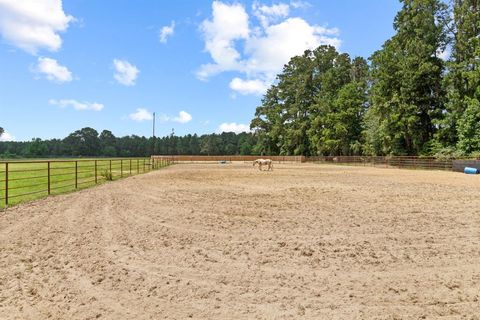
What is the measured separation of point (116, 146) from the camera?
147625mm

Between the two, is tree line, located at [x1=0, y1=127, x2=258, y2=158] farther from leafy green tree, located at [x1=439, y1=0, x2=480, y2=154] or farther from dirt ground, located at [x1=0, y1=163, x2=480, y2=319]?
dirt ground, located at [x1=0, y1=163, x2=480, y2=319]

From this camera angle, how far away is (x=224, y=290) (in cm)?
426

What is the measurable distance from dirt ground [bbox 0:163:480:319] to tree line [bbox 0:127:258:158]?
12393 cm

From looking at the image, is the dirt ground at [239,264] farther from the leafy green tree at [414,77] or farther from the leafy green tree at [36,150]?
the leafy green tree at [36,150]

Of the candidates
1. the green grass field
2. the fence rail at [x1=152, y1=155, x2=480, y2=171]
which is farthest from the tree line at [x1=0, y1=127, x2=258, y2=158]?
the green grass field

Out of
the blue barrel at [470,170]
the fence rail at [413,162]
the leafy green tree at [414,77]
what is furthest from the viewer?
the leafy green tree at [414,77]

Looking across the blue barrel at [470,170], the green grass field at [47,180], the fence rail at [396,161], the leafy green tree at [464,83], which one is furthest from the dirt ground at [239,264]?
the leafy green tree at [464,83]

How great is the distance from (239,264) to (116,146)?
15111 cm

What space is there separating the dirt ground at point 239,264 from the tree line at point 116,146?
124 m

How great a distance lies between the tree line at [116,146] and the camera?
448ft

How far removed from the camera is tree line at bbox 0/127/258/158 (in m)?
136

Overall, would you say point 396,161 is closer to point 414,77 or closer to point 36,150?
point 414,77

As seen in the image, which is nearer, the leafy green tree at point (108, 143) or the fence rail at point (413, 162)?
the fence rail at point (413, 162)

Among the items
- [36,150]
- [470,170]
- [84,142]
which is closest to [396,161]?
[470,170]
